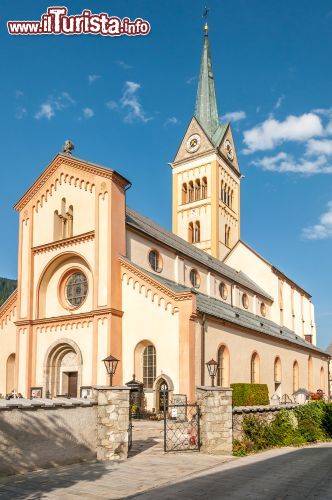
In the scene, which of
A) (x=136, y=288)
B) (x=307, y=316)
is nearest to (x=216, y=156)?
(x=307, y=316)

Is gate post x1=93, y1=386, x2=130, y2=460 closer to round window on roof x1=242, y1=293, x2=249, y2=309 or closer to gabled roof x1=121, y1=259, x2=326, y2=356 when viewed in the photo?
gabled roof x1=121, y1=259, x2=326, y2=356

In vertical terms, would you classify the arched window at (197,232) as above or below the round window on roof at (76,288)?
above

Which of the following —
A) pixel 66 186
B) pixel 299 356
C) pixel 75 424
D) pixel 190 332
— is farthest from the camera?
pixel 299 356

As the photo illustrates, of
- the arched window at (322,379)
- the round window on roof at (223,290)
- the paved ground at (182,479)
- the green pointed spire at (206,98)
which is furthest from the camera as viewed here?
the green pointed spire at (206,98)

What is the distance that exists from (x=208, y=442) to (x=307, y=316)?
4130 cm

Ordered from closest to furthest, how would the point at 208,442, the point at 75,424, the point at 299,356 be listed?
the point at 75,424, the point at 208,442, the point at 299,356

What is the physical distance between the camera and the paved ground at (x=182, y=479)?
10734mm

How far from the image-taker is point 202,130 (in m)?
56.5

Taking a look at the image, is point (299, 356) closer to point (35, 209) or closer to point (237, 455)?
point (35, 209)

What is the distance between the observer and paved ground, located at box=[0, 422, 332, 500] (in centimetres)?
1073

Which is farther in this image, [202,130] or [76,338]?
[202,130]

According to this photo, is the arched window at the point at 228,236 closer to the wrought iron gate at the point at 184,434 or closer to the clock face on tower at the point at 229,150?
the clock face on tower at the point at 229,150

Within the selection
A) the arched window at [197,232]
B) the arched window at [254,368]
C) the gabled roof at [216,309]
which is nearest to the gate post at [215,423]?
the gabled roof at [216,309]

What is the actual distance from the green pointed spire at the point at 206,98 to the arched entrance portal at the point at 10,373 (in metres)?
35.8
